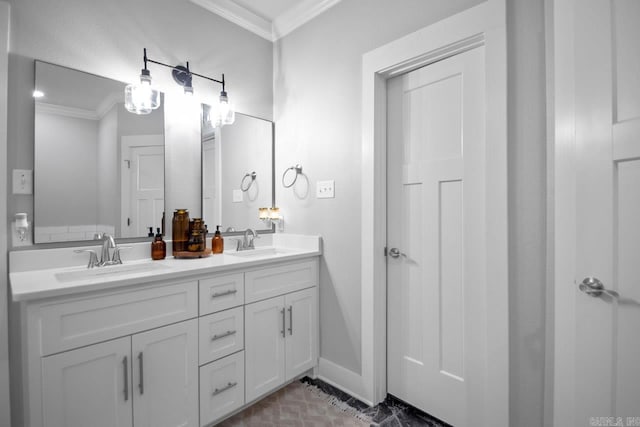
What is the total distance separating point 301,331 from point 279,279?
1.40 feet

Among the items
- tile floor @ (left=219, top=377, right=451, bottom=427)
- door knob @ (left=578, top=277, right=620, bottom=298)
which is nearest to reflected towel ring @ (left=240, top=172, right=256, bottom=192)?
tile floor @ (left=219, top=377, right=451, bottom=427)

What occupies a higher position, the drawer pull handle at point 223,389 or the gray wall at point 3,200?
the gray wall at point 3,200

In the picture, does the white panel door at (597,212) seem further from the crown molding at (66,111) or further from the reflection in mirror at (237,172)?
the crown molding at (66,111)

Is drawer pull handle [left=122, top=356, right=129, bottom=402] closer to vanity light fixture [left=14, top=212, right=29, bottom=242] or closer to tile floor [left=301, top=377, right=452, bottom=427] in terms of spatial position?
vanity light fixture [left=14, top=212, right=29, bottom=242]

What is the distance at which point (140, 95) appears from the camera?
5.54 ft

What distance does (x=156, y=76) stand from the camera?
1907 mm

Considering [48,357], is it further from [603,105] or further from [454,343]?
[603,105]

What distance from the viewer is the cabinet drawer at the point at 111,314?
1123mm

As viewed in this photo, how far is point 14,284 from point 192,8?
193 centimetres

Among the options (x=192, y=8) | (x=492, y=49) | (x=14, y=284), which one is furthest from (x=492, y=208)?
(x=192, y=8)

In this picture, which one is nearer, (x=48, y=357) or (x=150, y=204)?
(x=48, y=357)

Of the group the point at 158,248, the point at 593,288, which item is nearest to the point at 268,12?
the point at 158,248

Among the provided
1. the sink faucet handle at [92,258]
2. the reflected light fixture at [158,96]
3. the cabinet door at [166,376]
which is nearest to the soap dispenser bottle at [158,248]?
the sink faucet handle at [92,258]

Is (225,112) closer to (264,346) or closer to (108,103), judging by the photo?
(108,103)
